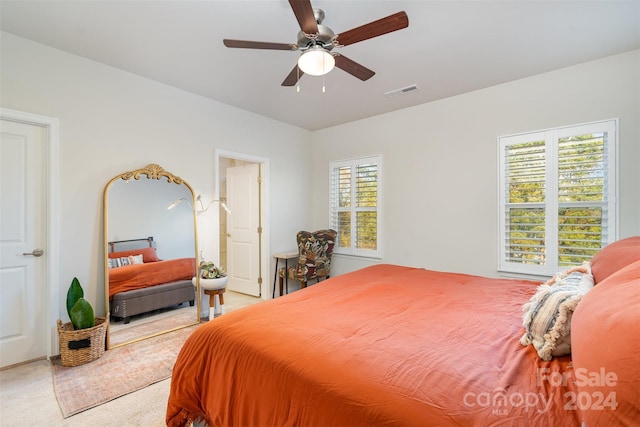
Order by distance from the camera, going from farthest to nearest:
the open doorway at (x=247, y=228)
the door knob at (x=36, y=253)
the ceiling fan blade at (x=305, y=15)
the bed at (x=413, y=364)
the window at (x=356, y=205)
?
the open doorway at (x=247, y=228) < the window at (x=356, y=205) < the door knob at (x=36, y=253) < the ceiling fan blade at (x=305, y=15) < the bed at (x=413, y=364)

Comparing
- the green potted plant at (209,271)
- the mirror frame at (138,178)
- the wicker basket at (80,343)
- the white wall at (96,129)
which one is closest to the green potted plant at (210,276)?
the green potted plant at (209,271)

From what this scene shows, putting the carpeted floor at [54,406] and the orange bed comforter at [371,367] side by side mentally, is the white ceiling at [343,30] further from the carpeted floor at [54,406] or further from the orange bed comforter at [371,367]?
the carpeted floor at [54,406]

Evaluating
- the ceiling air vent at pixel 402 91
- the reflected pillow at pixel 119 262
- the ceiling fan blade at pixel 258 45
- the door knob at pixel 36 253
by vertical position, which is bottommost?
the reflected pillow at pixel 119 262

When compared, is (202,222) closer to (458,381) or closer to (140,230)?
(140,230)

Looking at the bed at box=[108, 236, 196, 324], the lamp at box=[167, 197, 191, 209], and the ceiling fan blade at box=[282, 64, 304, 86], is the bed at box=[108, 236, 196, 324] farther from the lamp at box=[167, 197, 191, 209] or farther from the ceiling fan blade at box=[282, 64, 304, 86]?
the ceiling fan blade at box=[282, 64, 304, 86]

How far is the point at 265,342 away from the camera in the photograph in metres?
A: 1.28

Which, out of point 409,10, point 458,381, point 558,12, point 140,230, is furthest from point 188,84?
point 458,381

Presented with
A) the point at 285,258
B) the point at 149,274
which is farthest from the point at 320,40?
the point at 285,258

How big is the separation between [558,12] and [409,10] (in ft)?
3.61

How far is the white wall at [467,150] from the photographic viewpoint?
8.76 feet

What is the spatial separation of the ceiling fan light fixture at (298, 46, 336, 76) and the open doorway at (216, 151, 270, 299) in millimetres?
2427

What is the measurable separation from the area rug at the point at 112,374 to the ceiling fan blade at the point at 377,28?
2886 millimetres

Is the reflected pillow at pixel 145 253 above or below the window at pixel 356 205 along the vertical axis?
below

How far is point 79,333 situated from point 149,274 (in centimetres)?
84
